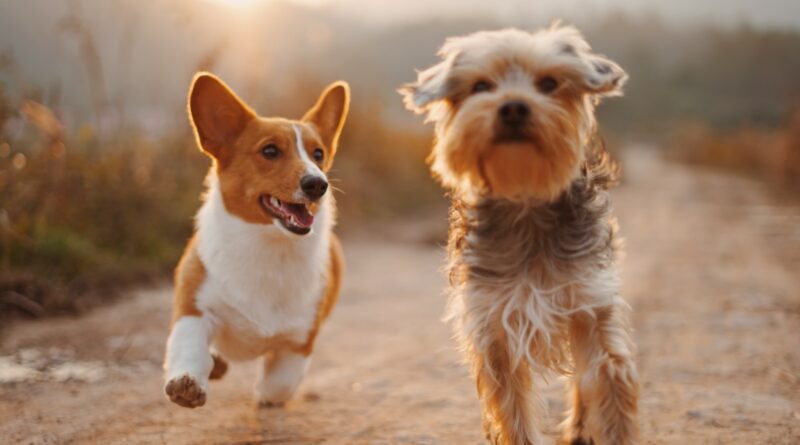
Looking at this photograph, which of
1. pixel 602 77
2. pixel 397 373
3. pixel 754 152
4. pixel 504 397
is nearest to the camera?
pixel 602 77

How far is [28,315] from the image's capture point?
6.93 metres

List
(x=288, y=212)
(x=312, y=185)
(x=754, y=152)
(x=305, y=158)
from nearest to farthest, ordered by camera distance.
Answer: (x=312, y=185) < (x=288, y=212) < (x=305, y=158) < (x=754, y=152)

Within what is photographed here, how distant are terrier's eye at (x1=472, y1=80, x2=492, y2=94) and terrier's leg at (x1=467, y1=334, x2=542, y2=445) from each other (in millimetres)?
1164

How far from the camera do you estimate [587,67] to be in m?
3.43

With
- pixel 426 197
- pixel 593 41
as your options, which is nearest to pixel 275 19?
pixel 426 197

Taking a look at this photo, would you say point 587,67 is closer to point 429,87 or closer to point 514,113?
point 514,113

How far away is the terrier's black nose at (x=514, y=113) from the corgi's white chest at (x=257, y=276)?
5.27 feet

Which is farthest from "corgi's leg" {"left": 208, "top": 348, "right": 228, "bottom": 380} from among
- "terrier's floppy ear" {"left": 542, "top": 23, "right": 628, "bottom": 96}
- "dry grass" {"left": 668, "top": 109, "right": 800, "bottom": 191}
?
"dry grass" {"left": 668, "top": 109, "right": 800, "bottom": 191}

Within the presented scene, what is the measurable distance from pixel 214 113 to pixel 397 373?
7.78 ft

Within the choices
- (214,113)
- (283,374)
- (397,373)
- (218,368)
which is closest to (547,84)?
(214,113)

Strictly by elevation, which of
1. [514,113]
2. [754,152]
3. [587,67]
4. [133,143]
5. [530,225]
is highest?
[754,152]

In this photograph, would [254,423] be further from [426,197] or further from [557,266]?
[426,197]

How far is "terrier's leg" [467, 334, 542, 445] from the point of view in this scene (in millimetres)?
3613

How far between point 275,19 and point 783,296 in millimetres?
26094
